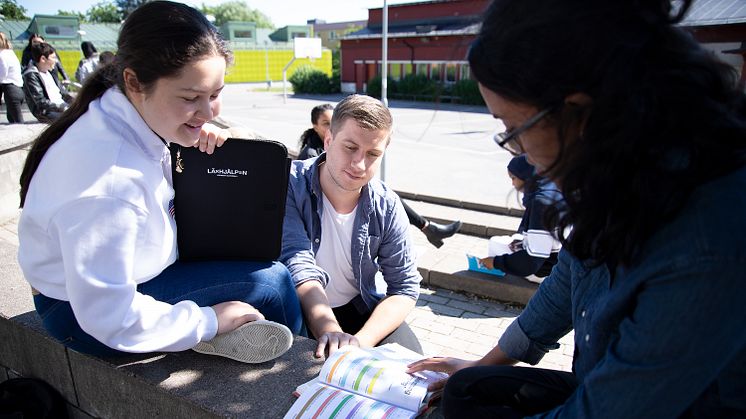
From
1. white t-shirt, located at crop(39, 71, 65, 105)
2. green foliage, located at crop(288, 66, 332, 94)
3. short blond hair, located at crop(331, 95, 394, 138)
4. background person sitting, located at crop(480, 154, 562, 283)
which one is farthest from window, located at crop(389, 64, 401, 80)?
short blond hair, located at crop(331, 95, 394, 138)

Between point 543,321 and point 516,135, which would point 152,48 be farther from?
point 543,321

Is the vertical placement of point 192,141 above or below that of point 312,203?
above

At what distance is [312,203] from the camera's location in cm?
264

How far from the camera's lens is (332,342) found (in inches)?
79.6

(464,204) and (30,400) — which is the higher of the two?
(30,400)

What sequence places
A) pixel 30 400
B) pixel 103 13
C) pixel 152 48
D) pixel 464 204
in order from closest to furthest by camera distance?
pixel 152 48 < pixel 30 400 < pixel 464 204 < pixel 103 13

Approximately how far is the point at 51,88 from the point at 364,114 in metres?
7.96

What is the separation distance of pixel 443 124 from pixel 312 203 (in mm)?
16516

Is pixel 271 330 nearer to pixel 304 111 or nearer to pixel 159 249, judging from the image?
pixel 159 249

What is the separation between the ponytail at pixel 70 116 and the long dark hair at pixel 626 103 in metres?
1.36

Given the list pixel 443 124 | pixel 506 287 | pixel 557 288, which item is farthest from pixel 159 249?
pixel 443 124

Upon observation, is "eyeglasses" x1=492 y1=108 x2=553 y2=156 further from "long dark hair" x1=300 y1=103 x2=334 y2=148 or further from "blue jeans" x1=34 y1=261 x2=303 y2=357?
"long dark hair" x1=300 y1=103 x2=334 y2=148

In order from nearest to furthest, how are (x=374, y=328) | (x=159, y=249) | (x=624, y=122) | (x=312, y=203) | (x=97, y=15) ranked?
(x=624, y=122) → (x=159, y=249) → (x=374, y=328) → (x=312, y=203) → (x=97, y=15)

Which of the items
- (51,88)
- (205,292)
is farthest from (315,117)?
(51,88)
